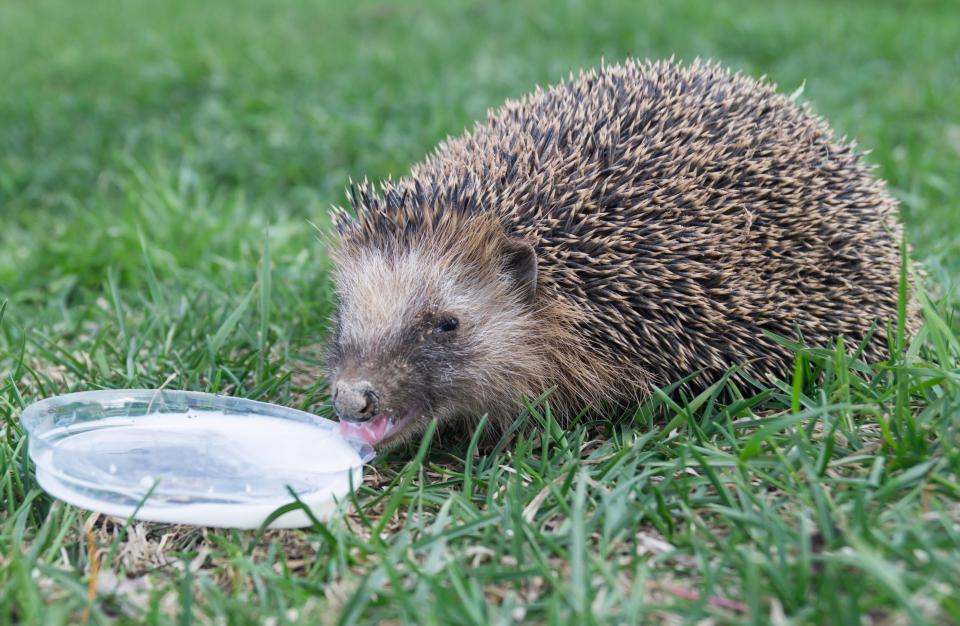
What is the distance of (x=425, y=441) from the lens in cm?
390

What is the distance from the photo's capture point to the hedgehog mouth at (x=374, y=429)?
411 centimetres

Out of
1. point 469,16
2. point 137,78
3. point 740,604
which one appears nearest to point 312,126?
point 137,78

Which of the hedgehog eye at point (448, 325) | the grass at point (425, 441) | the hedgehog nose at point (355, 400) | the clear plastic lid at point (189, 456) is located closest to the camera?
the grass at point (425, 441)

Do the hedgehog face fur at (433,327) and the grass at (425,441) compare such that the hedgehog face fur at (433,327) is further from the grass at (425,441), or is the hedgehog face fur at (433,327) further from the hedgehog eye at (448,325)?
the grass at (425,441)

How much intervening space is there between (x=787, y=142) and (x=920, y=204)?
2.90 meters

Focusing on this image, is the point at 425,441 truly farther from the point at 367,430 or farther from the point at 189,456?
the point at 189,456

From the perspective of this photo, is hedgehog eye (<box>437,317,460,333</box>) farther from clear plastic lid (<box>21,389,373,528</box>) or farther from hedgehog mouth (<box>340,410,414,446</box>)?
clear plastic lid (<box>21,389,373,528</box>)

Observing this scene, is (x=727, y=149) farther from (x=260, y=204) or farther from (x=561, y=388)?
(x=260, y=204)

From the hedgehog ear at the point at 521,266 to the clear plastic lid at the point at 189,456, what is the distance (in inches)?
41.7

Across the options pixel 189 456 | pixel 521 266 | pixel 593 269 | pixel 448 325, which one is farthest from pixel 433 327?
pixel 189 456

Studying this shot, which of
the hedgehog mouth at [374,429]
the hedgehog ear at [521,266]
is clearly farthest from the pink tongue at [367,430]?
the hedgehog ear at [521,266]

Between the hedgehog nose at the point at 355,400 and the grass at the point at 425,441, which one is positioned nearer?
the grass at the point at 425,441

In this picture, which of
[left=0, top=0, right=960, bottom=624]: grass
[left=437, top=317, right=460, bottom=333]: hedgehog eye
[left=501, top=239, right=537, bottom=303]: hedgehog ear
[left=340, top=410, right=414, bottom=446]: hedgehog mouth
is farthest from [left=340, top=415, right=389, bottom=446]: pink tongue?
[left=501, top=239, right=537, bottom=303]: hedgehog ear

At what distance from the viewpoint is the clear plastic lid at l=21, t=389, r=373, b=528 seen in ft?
11.9
